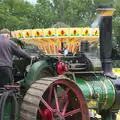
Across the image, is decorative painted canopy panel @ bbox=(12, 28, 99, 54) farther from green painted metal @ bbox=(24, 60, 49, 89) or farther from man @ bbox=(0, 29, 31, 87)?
man @ bbox=(0, 29, 31, 87)

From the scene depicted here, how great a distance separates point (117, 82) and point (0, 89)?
268cm

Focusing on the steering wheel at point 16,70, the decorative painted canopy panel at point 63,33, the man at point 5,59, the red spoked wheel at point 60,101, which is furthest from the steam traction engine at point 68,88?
the decorative painted canopy panel at point 63,33

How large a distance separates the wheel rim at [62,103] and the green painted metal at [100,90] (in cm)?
79

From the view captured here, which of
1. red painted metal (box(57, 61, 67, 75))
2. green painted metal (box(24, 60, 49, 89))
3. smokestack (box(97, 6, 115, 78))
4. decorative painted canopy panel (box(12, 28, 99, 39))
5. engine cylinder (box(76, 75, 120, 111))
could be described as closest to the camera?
green painted metal (box(24, 60, 49, 89))

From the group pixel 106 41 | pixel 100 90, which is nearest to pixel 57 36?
pixel 106 41

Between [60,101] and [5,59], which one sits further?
[60,101]

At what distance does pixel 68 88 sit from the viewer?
507 centimetres

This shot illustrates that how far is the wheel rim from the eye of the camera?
482 cm

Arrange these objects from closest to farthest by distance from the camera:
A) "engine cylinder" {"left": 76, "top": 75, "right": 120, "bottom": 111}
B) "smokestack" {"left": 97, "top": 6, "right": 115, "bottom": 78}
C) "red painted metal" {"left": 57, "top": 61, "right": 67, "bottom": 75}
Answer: "red painted metal" {"left": 57, "top": 61, "right": 67, "bottom": 75}, "engine cylinder" {"left": 76, "top": 75, "right": 120, "bottom": 111}, "smokestack" {"left": 97, "top": 6, "right": 115, "bottom": 78}

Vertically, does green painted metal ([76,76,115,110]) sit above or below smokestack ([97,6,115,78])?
below

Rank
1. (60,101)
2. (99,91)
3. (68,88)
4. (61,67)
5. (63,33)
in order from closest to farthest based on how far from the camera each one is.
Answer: (68,88), (60,101), (61,67), (99,91), (63,33)

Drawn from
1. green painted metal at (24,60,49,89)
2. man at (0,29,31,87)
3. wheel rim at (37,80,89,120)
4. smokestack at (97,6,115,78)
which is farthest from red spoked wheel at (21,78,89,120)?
smokestack at (97,6,115,78)

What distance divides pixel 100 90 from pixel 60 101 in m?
1.38

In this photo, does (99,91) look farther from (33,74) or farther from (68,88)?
(33,74)
